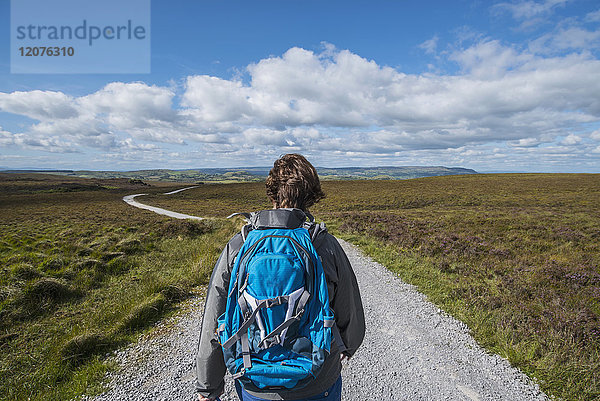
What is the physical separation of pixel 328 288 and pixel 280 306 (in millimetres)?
427

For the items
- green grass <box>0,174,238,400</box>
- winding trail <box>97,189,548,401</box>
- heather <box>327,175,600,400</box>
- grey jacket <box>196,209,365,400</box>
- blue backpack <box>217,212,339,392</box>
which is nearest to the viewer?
blue backpack <box>217,212,339,392</box>

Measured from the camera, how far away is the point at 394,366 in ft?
13.1

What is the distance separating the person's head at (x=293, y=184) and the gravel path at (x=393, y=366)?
294 centimetres

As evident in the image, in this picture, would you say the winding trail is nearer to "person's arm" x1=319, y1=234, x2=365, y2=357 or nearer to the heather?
the heather

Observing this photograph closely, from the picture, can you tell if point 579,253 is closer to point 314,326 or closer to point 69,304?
point 314,326

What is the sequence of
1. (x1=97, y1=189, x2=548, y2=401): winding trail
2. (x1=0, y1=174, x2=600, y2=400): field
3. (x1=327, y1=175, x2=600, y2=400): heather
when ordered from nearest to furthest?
(x1=97, y1=189, x2=548, y2=401): winding trail, (x1=0, y1=174, x2=600, y2=400): field, (x1=327, y1=175, x2=600, y2=400): heather

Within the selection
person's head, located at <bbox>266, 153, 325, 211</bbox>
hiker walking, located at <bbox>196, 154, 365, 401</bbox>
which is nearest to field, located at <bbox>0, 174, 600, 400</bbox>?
hiker walking, located at <bbox>196, 154, 365, 401</bbox>

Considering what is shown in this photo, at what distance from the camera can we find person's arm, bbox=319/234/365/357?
1.81m

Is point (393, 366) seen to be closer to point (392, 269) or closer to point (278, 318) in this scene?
point (278, 318)

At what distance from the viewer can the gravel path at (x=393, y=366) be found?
11.4 ft

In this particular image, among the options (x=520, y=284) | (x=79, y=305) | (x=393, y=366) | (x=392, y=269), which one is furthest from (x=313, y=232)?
(x=520, y=284)

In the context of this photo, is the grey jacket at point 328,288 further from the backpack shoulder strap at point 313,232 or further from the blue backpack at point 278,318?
the blue backpack at point 278,318

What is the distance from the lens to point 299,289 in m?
1.53

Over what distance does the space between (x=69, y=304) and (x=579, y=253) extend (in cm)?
1585
